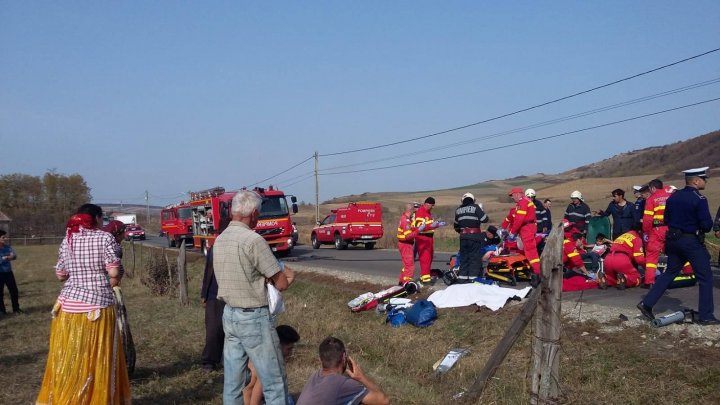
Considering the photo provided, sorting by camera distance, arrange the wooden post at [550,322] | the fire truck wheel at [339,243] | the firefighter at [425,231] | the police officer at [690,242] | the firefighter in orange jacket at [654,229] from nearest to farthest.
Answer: the wooden post at [550,322] → the police officer at [690,242] → the firefighter in orange jacket at [654,229] → the firefighter at [425,231] → the fire truck wheel at [339,243]

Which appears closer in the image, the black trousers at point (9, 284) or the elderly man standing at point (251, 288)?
the elderly man standing at point (251, 288)

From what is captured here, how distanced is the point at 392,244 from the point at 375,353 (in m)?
22.0

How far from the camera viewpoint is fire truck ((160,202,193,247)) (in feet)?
129

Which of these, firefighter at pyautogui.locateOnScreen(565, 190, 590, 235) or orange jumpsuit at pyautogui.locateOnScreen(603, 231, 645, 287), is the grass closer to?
orange jumpsuit at pyautogui.locateOnScreen(603, 231, 645, 287)

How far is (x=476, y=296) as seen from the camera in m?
10.5

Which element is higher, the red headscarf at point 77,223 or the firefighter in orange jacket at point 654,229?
the red headscarf at point 77,223

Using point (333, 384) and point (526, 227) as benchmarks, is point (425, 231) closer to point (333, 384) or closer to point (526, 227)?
point (526, 227)

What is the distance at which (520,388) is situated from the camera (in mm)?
6539

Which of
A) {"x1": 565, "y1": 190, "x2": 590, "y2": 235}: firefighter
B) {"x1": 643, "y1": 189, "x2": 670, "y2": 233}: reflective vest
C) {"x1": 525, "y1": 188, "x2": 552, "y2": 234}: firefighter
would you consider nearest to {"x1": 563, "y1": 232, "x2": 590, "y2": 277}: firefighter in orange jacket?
{"x1": 643, "y1": 189, "x2": 670, "y2": 233}: reflective vest

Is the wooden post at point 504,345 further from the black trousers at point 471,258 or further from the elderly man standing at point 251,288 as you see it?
the black trousers at point 471,258

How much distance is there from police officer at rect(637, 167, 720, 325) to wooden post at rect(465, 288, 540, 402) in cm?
283

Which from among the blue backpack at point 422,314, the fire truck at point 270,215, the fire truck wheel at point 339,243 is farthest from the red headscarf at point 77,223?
the fire truck wheel at point 339,243

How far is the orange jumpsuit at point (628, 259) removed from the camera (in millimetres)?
10953

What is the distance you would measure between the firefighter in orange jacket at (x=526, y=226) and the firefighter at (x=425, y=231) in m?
1.79
